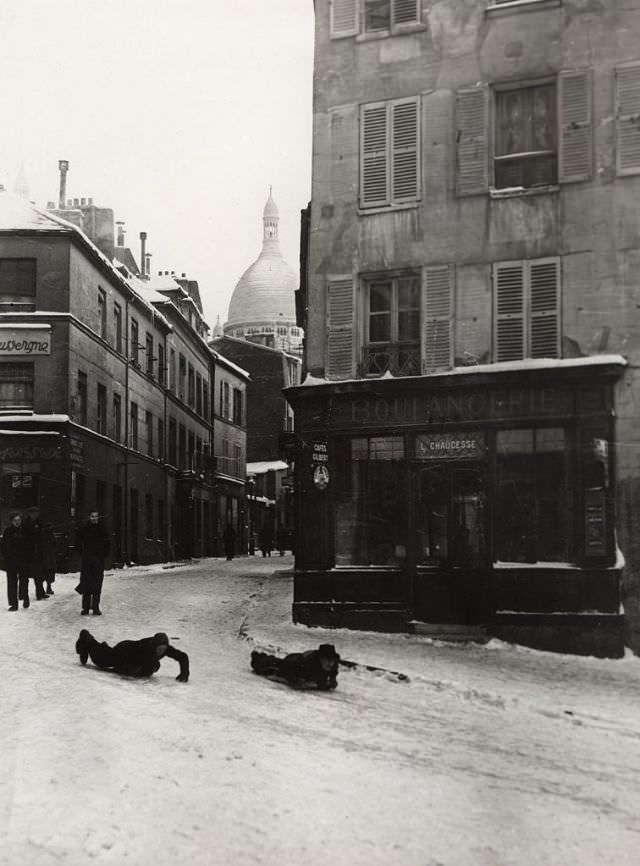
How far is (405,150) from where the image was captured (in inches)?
784

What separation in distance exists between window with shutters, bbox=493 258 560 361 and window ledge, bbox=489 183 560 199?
110 centimetres

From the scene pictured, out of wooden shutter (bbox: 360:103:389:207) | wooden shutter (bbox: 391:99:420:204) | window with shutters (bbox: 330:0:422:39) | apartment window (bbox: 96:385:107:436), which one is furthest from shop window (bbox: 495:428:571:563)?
apartment window (bbox: 96:385:107:436)

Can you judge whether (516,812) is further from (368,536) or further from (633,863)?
(368,536)

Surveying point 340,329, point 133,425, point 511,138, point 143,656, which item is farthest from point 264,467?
point 143,656

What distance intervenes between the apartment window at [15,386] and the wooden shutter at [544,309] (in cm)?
1907

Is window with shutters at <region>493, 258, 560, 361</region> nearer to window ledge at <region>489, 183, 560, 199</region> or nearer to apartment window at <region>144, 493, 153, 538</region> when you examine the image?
window ledge at <region>489, 183, 560, 199</region>

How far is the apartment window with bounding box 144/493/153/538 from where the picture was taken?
145 ft

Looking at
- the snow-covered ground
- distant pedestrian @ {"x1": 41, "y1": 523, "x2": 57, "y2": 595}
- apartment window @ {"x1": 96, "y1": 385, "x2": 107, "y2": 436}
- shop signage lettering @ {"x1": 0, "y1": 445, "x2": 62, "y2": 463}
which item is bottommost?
the snow-covered ground

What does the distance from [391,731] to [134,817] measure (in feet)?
13.0

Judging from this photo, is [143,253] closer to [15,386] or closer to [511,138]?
[15,386]

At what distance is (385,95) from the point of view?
793 inches

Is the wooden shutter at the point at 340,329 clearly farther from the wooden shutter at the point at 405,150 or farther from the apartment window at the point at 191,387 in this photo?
the apartment window at the point at 191,387

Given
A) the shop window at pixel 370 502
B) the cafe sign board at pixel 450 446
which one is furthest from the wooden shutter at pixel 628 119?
Result: the shop window at pixel 370 502

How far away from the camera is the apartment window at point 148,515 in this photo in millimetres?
A: 44219
